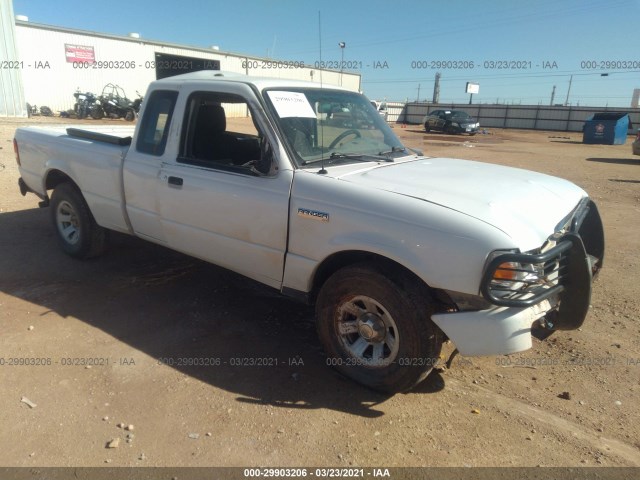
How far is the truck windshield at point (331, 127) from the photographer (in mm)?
3504

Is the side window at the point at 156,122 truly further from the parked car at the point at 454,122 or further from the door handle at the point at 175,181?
the parked car at the point at 454,122

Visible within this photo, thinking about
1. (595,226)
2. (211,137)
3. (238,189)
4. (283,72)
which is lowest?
(595,226)

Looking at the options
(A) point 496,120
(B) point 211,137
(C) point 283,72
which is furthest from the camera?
(A) point 496,120

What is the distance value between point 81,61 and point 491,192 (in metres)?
28.4

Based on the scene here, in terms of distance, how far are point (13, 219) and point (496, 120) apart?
1737 inches

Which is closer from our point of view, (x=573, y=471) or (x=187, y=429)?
(x=573, y=471)

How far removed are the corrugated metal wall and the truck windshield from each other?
22046 mm

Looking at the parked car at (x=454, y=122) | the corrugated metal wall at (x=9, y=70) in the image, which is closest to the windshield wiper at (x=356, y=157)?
the corrugated metal wall at (x=9, y=70)

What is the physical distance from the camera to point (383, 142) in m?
4.21

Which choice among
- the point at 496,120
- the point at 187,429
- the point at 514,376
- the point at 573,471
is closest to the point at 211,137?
the point at 187,429

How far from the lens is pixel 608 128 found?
25422 mm

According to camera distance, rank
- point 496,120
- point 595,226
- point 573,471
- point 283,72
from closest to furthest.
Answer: point 573,471 → point 595,226 → point 283,72 → point 496,120

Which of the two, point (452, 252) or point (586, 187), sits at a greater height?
point (452, 252)

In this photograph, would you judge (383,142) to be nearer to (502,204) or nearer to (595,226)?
(502,204)
